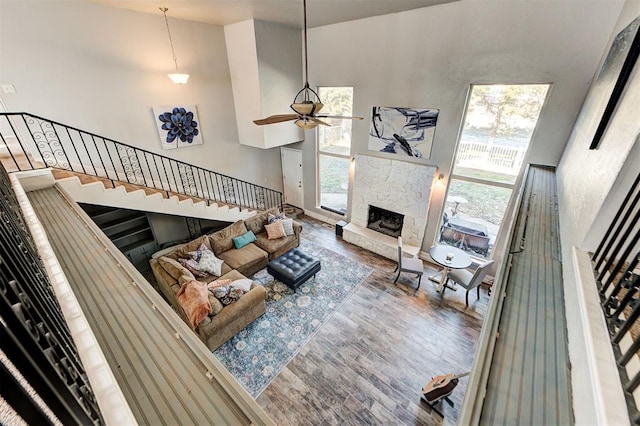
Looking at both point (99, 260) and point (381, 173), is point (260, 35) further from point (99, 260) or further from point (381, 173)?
point (99, 260)

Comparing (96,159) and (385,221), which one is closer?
(96,159)

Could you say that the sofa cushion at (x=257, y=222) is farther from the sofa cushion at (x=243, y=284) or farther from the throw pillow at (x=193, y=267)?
the sofa cushion at (x=243, y=284)

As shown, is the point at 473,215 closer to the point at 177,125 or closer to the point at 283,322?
the point at 283,322

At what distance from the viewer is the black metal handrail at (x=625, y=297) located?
2.65ft

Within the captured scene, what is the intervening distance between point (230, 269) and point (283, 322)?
153cm

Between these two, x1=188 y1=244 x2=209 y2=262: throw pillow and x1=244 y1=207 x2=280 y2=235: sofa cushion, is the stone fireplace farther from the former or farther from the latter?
x1=188 y1=244 x2=209 y2=262: throw pillow

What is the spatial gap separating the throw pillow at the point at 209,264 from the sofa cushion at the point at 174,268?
1.00 ft

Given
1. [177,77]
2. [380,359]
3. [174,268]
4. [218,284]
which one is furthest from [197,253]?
[380,359]

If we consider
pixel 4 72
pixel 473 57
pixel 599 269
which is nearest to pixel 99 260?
pixel 599 269

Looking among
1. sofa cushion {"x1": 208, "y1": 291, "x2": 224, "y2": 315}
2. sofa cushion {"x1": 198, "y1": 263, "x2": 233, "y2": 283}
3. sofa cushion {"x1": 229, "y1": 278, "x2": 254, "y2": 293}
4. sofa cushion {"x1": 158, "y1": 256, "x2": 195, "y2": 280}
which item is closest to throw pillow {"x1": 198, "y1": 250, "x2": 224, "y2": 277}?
sofa cushion {"x1": 198, "y1": 263, "x2": 233, "y2": 283}

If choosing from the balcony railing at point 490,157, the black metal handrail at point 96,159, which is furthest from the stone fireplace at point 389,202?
the black metal handrail at point 96,159

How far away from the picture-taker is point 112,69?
4477 mm

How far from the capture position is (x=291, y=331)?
4238 mm

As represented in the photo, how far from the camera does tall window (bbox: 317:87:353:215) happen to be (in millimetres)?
6219
